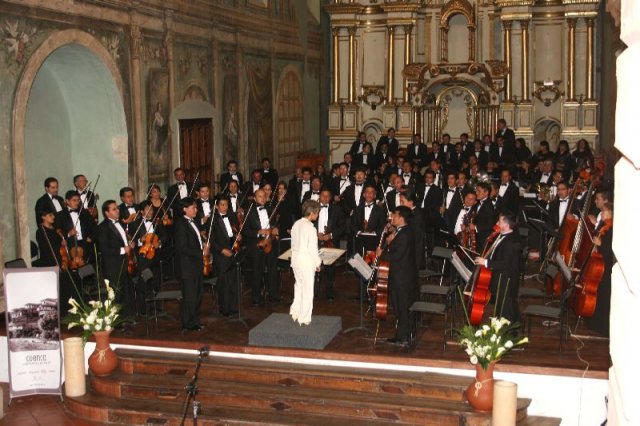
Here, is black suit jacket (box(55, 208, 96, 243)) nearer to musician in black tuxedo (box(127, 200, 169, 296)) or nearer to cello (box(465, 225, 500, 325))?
musician in black tuxedo (box(127, 200, 169, 296))

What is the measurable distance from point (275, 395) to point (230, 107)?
35.4ft

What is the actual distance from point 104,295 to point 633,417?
1092 cm

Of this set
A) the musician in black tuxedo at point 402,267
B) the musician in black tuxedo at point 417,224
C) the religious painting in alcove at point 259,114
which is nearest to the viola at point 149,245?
the musician in black tuxedo at point 402,267

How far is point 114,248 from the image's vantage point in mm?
11781

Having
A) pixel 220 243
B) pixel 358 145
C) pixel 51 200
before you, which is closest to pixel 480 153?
pixel 358 145

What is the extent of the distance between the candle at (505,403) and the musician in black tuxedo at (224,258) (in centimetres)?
477

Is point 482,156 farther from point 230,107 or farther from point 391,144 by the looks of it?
point 230,107

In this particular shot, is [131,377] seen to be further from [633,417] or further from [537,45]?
[537,45]

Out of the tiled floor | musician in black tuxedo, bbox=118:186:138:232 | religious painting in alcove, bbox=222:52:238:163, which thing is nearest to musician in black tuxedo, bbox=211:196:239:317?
musician in black tuxedo, bbox=118:186:138:232

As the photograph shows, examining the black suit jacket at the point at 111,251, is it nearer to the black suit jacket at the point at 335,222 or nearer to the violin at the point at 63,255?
the violin at the point at 63,255

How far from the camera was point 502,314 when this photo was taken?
1036 cm

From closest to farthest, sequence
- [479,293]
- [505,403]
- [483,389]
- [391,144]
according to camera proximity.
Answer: [505,403] < [483,389] < [479,293] < [391,144]

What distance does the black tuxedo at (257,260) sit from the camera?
1291 cm

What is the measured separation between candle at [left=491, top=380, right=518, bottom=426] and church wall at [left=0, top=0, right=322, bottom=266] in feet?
24.2
